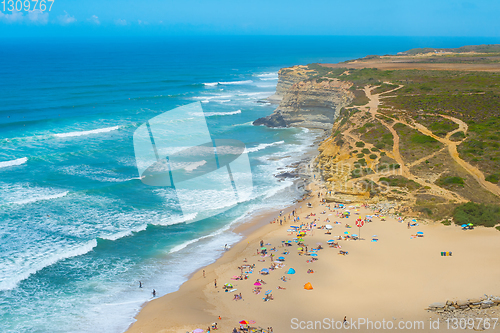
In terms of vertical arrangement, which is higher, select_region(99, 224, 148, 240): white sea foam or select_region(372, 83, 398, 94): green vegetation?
select_region(372, 83, 398, 94): green vegetation

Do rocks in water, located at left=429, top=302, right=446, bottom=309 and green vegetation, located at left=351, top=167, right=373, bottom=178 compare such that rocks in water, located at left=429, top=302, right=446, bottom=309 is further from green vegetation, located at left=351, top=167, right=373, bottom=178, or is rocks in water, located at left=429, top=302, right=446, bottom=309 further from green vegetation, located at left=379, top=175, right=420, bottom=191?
green vegetation, located at left=351, top=167, right=373, bottom=178

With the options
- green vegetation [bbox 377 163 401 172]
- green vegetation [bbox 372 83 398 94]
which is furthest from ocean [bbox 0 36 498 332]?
green vegetation [bbox 372 83 398 94]

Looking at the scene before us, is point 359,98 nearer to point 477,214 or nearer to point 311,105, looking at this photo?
point 311,105

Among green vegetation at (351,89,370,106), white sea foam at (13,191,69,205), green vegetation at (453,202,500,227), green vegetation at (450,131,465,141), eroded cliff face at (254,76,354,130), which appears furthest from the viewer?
eroded cliff face at (254,76,354,130)

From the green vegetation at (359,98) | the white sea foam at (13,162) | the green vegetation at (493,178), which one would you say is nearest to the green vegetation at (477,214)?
the green vegetation at (493,178)

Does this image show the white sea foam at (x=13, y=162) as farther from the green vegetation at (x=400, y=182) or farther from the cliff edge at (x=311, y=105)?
the green vegetation at (x=400, y=182)

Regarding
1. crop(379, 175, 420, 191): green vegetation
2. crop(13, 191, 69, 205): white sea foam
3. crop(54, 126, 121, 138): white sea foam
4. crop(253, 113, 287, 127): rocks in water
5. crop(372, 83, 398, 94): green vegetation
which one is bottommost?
crop(13, 191, 69, 205): white sea foam

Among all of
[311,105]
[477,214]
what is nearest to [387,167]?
[477,214]

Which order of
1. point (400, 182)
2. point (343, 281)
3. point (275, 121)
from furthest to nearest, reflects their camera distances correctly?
point (275, 121) → point (400, 182) → point (343, 281)
